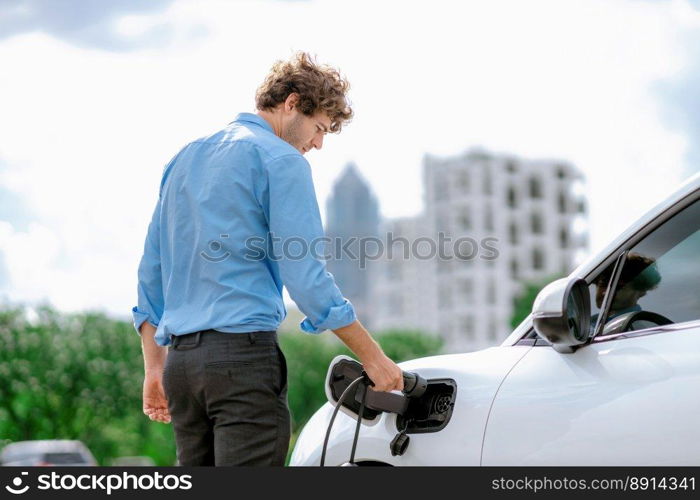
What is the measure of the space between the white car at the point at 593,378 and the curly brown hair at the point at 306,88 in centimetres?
98

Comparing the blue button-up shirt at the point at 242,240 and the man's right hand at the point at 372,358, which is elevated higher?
the blue button-up shirt at the point at 242,240

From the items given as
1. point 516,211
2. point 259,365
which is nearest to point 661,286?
point 259,365

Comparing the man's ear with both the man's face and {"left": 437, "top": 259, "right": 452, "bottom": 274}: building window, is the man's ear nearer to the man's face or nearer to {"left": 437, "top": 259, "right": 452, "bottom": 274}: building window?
the man's face

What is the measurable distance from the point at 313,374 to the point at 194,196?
168 feet

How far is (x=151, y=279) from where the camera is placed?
360cm

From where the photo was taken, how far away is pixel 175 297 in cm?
334

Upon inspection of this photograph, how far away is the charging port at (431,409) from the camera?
3.35 m

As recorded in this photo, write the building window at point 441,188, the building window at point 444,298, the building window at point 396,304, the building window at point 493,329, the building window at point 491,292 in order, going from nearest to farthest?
the building window at point 493,329 → the building window at point 491,292 → the building window at point 444,298 → the building window at point 441,188 → the building window at point 396,304

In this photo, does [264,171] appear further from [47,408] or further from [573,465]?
[47,408]

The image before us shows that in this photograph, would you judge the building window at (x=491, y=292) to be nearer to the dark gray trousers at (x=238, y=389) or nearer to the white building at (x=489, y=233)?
the white building at (x=489, y=233)

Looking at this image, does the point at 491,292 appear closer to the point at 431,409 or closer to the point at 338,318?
the point at 431,409

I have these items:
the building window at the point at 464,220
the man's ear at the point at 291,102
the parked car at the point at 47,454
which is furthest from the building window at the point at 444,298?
the man's ear at the point at 291,102

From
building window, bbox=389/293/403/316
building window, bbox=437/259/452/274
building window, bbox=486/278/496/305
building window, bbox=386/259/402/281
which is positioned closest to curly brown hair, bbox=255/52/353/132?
building window, bbox=486/278/496/305

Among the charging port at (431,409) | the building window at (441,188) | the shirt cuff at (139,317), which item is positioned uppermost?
the building window at (441,188)
